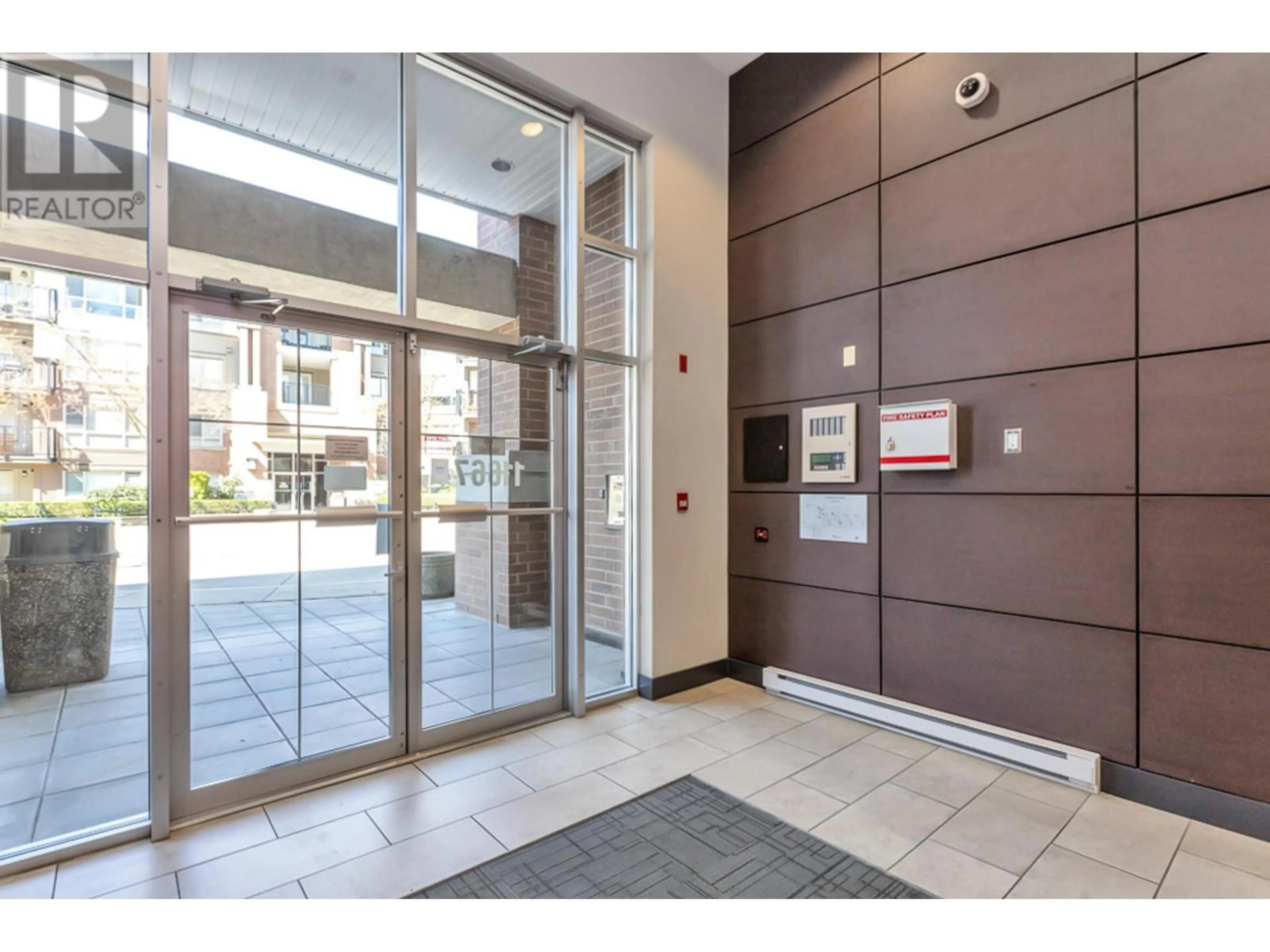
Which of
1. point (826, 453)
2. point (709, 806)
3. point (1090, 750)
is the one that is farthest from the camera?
point (826, 453)

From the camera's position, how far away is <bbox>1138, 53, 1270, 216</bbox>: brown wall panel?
2.57 m

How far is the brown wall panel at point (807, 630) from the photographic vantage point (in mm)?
3879

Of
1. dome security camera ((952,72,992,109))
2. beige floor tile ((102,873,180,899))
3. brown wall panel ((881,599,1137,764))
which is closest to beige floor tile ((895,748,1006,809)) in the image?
brown wall panel ((881,599,1137,764))

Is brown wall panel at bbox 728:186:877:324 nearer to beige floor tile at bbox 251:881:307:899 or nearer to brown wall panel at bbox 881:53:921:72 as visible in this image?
brown wall panel at bbox 881:53:921:72

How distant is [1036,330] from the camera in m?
3.16

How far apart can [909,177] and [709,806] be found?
12.2 feet

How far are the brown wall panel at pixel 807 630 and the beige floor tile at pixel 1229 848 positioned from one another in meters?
1.55

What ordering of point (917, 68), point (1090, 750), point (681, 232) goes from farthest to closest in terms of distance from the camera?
point (681, 232) → point (917, 68) → point (1090, 750)

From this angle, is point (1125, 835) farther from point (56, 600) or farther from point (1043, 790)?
point (56, 600)

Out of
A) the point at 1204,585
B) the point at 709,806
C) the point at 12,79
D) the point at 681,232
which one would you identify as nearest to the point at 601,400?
the point at 681,232

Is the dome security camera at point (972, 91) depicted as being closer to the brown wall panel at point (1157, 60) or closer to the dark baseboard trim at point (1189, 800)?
the brown wall panel at point (1157, 60)

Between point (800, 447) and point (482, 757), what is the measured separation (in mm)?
2822

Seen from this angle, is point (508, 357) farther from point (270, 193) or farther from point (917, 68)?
point (917, 68)

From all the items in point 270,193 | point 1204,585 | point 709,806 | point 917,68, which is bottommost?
point 709,806
